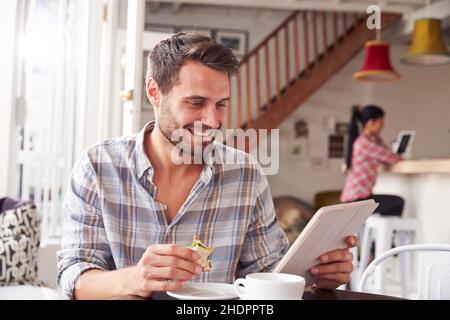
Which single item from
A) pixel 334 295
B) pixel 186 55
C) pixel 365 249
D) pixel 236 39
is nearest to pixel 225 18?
pixel 236 39

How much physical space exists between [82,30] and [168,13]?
399 centimetres

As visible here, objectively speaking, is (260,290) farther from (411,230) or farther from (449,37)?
(449,37)

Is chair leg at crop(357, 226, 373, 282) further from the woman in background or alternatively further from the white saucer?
the white saucer

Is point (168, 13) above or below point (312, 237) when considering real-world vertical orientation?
above

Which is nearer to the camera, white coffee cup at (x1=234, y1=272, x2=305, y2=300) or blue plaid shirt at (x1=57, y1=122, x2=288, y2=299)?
white coffee cup at (x1=234, y1=272, x2=305, y2=300)

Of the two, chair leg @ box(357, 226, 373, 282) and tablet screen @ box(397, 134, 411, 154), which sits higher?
tablet screen @ box(397, 134, 411, 154)

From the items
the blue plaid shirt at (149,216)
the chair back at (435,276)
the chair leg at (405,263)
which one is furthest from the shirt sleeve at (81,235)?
the chair leg at (405,263)

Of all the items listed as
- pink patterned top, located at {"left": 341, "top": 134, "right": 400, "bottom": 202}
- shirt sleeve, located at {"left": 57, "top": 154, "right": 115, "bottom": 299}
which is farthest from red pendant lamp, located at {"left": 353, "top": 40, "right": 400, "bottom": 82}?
shirt sleeve, located at {"left": 57, "top": 154, "right": 115, "bottom": 299}

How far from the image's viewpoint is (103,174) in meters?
1.26

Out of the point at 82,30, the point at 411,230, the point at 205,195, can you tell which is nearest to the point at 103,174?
the point at 205,195

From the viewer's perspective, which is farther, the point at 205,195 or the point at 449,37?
the point at 449,37

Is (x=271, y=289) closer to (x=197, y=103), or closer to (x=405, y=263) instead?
(x=197, y=103)

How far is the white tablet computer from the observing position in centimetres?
87

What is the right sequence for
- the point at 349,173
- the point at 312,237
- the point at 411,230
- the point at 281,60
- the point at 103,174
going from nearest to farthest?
the point at 312,237 < the point at 103,174 < the point at 411,230 < the point at 349,173 < the point at 281,60
